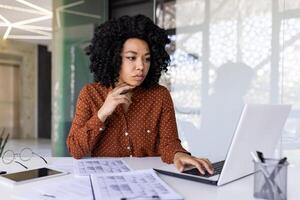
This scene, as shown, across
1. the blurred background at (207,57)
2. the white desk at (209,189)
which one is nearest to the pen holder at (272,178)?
the white desk at (209,189)

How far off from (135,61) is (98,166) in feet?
1.80

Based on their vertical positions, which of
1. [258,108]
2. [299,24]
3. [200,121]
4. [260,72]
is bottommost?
[200,121]

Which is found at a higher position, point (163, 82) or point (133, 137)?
point (163, 82)

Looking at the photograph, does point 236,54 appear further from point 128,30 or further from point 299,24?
point 128,30

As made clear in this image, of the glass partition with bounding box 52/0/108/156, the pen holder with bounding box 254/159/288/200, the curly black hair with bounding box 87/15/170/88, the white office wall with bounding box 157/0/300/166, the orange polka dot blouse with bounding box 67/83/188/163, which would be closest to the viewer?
the pen holder with bounding box 254/159/288/200

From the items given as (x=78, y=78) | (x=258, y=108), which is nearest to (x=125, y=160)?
(x=258, y=108)

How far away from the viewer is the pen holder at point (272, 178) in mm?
783

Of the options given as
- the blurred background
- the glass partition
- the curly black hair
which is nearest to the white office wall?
the blurred background

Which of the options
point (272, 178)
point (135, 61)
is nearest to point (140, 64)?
point (135, 61)

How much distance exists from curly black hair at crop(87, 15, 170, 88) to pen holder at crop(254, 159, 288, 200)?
98cm

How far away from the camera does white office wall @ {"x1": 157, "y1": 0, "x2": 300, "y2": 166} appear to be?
9.34 ft

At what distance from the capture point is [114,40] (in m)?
1.64

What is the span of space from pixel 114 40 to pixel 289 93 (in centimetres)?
184

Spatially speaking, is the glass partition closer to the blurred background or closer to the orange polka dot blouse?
the blurred background
